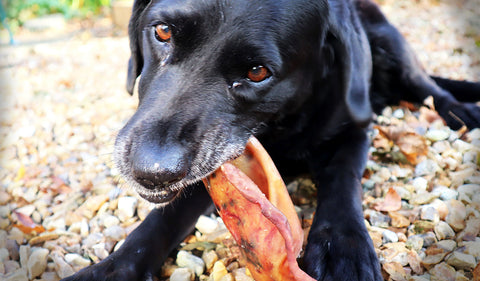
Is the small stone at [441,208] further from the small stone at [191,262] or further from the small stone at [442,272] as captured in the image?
the small stone at [191,262]

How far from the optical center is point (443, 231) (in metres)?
1.60

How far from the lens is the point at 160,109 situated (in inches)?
55.8

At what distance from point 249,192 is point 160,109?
0.47 m

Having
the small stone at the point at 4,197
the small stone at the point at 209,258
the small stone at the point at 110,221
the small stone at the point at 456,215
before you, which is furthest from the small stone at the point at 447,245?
the small stone at the point at 4,197

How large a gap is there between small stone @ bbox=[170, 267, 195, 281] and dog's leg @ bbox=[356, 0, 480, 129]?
178 centimetres

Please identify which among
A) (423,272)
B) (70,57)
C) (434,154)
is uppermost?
(423,272)

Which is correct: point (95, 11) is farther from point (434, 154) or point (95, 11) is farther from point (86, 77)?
point (434, 154)

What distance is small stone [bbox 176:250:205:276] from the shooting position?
1507 millimetres

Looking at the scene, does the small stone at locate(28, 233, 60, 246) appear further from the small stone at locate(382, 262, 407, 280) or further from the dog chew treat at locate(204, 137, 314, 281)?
the small stone at locate(382, 262, 407, 280)

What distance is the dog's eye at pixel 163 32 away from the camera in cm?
154

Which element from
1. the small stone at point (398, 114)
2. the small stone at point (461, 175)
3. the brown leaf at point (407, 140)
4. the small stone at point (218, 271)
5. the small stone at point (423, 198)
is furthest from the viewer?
the small stone at point (398, 114)

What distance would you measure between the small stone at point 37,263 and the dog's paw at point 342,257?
3.21 ft

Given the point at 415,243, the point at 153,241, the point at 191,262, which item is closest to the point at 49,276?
the point at 153,241

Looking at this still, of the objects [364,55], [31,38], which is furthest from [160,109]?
[31,38]
